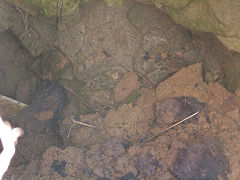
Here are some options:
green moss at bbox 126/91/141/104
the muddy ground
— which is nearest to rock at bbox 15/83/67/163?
the muddy ground

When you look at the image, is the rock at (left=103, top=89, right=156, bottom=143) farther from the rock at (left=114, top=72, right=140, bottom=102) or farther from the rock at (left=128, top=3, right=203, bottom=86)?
the rock at (left=128, top=3, right=203, bottom=86)

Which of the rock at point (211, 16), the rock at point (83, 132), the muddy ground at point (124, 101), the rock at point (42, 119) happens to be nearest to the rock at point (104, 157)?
the muddy ground at point (124, 101)

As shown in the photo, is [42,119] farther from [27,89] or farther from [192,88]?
[192,88]

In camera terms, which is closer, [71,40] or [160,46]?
[160,46]

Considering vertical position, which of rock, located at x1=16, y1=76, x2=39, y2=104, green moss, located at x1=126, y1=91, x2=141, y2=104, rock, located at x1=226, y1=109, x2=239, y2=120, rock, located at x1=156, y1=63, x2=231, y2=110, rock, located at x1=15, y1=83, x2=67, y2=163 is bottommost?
rock, located at x1=15, y1=83, x2=67, y2=163

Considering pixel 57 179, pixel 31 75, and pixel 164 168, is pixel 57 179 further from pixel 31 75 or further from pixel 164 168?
pixel 31 75

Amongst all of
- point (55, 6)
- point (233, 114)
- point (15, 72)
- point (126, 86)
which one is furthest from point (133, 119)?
point (15, 72)
